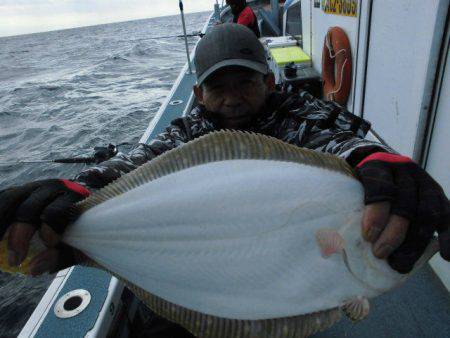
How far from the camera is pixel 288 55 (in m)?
5.47

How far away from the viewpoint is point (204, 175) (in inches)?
39.1

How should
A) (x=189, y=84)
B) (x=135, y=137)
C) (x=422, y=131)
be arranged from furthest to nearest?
(x=135, y=137), (x=189, y=84), (x=422, y=131)

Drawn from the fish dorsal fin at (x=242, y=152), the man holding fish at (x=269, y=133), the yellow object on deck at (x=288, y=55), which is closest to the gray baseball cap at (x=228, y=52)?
the man holding fish at (x=269, y=133)

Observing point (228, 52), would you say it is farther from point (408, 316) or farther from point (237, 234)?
point (408, 316)

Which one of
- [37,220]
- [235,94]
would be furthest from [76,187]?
[235,94]

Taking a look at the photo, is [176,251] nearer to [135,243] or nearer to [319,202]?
[135,243]

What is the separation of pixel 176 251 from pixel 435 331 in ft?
5.01

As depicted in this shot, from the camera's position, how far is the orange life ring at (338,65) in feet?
11.2

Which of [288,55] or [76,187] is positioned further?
[288,55]

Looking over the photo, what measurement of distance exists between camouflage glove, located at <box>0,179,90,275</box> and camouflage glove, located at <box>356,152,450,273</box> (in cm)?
88

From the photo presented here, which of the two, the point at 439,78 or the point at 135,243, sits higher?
the point at 439,78

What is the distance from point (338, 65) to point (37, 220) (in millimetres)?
3331

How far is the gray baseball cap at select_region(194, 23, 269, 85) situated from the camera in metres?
1.66

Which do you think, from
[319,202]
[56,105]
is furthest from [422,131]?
[56,105]
